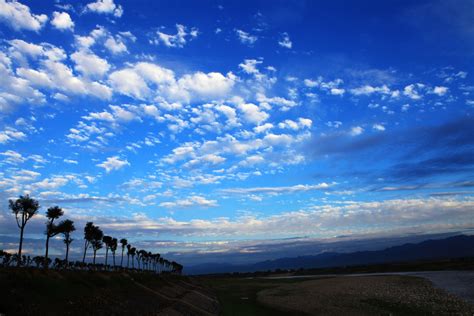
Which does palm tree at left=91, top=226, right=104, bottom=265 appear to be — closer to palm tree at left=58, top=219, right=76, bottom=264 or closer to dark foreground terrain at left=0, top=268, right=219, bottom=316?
palm tree at left=58, top=219, right=76, bottom=264

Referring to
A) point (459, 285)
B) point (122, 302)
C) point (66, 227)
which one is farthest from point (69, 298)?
point (459, 285)

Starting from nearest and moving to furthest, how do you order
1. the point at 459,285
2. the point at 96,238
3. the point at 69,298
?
the point at 69,298 < the point at 459,285 < the point at 96,238

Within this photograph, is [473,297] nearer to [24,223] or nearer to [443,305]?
[443,305]

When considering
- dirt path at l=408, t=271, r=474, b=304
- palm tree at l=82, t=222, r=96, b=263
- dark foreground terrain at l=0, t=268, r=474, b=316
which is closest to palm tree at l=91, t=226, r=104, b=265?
palm tree at l=82, t=222, r=96, b=263

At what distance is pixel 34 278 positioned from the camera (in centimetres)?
4075

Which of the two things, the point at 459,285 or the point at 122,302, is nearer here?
the point at 122,302

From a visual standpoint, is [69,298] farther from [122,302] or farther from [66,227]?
[66,227]

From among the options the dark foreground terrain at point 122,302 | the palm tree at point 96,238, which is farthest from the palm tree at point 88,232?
the dark foreground terrain at point 122,302

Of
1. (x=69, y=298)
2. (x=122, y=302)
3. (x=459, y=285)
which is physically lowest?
(x=459, y=285)

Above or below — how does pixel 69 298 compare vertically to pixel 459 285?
above

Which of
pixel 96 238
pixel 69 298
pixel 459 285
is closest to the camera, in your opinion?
pixel 69 298

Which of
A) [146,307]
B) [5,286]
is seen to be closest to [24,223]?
[146,307]

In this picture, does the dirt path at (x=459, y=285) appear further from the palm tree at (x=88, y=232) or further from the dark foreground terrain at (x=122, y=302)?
the palm tree at (x=88, y=232)

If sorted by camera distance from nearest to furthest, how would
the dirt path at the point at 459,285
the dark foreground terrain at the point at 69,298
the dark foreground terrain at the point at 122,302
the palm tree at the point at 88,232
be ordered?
the dark foreground terrain at the point at 69,298 → the dark foreground terrain at the point at 122,302 → the dirt path at the point at 459,285 → the palm tree at the point at 88,232
